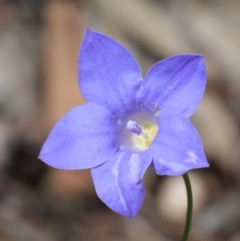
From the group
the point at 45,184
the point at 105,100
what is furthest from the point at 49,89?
the point at 105,100

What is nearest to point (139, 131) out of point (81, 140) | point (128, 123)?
point (128, 123)

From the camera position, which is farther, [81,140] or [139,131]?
[139,131]

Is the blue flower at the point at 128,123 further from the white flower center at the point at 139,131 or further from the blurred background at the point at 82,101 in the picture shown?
the blurred background at the point at 82,101

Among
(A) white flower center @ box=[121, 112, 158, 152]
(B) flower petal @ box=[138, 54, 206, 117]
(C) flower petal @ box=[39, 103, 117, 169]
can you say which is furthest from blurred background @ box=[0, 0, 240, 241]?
(B) flower petal @ box=[138, 54, 206, 117]

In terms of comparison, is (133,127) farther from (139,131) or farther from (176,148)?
(176,148)

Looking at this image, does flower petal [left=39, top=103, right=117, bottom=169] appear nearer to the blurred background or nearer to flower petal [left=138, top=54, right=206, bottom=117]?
flower petal [left=138, top=54, right=206, bottom=117]

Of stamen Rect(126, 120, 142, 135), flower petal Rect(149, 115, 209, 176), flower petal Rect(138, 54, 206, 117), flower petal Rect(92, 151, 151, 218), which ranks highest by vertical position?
flower petal Rect(138, 54, 206, 117)

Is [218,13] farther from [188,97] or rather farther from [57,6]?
[188,97]
